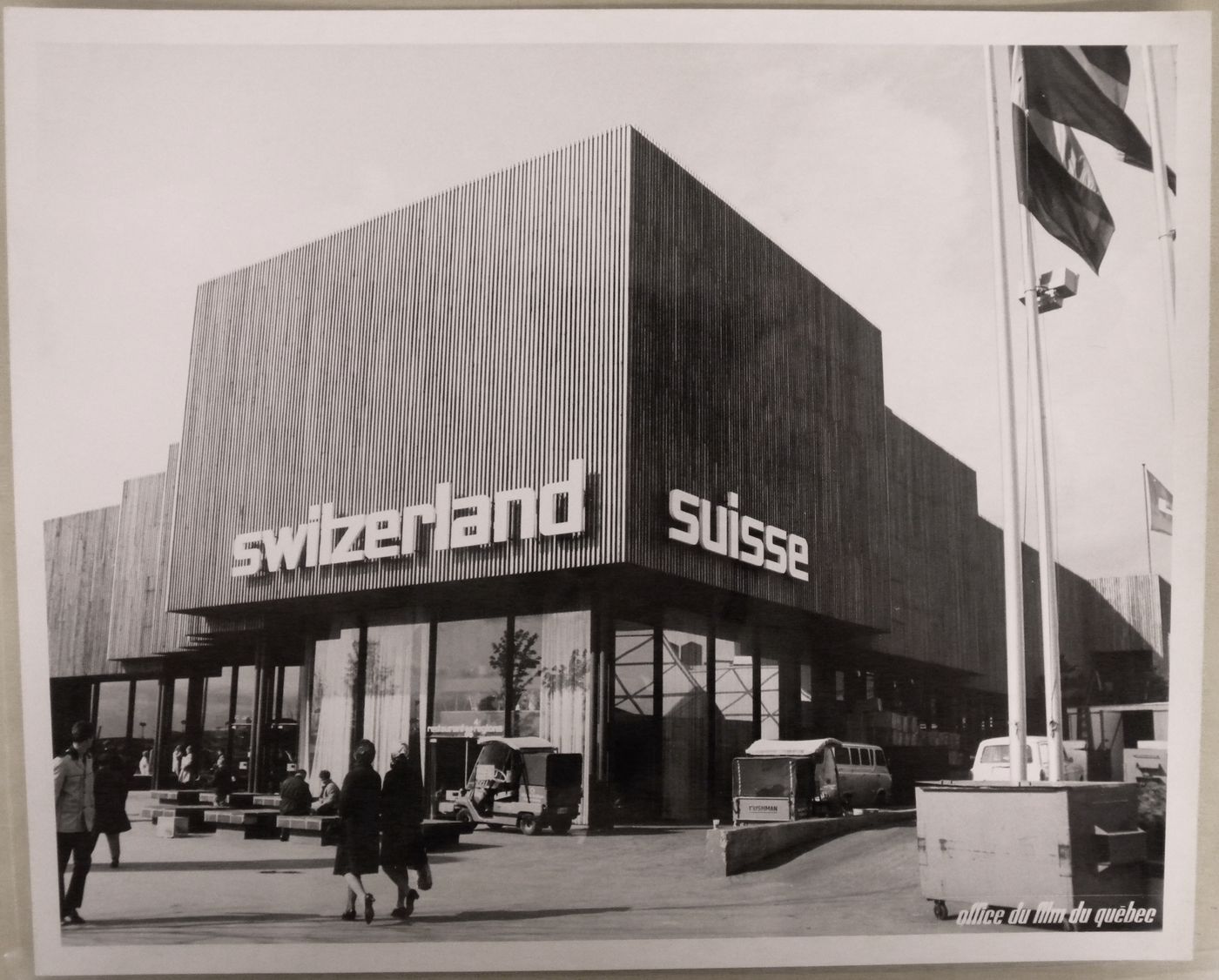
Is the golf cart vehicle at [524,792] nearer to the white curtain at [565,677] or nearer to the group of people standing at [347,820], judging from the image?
the white curtain at [565,677]

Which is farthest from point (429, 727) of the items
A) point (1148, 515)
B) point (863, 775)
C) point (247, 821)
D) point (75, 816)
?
point (1148, 515)

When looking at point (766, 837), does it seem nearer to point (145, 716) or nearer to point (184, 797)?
point (184, 797)

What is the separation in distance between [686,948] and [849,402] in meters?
2.97

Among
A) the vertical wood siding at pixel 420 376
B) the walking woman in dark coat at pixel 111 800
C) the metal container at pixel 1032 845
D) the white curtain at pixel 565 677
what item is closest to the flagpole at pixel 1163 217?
the metal container at pixel 1032 845

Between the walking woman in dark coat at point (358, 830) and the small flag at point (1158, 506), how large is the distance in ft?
13.9

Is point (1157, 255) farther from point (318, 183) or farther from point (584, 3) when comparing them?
point (318, 183)

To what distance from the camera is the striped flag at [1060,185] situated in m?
5.44

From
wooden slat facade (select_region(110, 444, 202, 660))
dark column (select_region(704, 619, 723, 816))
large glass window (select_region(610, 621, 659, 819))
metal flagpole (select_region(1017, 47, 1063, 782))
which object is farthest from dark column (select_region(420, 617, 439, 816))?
metal flagpole (select_region(1017, 47, 1063, 782))

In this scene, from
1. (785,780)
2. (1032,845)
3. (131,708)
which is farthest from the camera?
(131,708)

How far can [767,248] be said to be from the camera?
5445 mm

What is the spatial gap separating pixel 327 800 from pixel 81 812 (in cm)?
120

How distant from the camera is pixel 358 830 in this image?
16.4ft

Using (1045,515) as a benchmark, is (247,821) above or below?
below

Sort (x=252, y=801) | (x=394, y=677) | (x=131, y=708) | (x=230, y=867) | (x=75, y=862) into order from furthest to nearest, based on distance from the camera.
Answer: (x=394, y=677)
(x=252, y=801)
(x=131, y=708)
(x=230, y=867)
(x=75, y=862)
